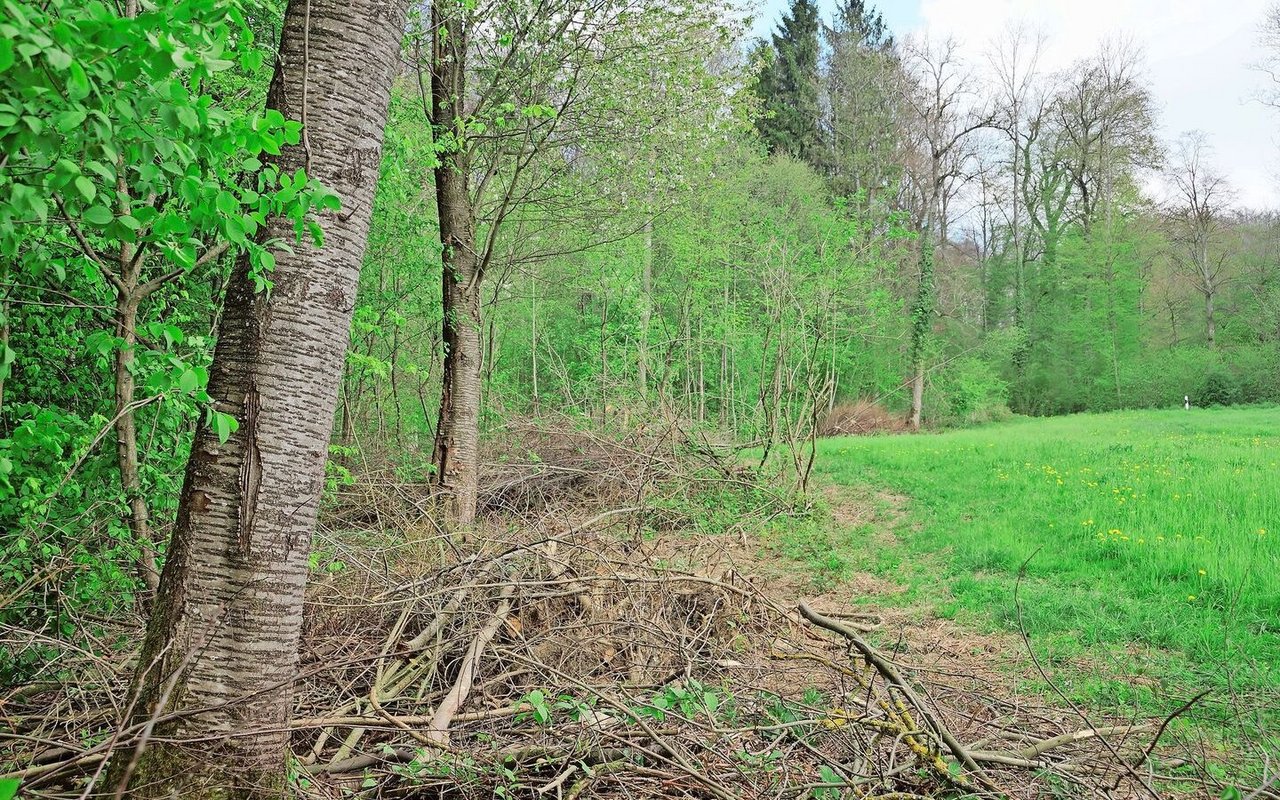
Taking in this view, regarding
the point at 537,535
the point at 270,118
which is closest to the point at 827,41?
the point at 537,535

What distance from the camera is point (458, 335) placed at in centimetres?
825

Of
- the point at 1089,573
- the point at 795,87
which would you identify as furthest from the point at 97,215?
the point at 795,87

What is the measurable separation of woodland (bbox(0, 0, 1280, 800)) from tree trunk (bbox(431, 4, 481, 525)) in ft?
0.15

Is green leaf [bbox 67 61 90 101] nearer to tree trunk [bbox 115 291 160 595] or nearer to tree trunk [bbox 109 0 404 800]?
tree trunk [bbox 109 0 404 800]

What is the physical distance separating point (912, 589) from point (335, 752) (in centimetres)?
576

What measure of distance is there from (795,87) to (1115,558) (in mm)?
30140

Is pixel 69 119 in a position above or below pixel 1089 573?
above

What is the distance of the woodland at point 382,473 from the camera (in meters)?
1.93

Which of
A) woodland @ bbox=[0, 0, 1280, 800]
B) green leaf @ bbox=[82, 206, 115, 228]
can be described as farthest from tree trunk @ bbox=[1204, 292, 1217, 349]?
green leaf @ bbox=[82, 206, 115, 228]

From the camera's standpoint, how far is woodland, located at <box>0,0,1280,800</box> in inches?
76.0

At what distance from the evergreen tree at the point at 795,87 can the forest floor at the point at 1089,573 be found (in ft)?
73.2

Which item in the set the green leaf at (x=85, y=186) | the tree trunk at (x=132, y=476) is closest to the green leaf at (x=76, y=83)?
the green leaf at (x=85, y=186)

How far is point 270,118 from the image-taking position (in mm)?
1753

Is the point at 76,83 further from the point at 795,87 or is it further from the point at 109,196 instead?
the point at 795,87
